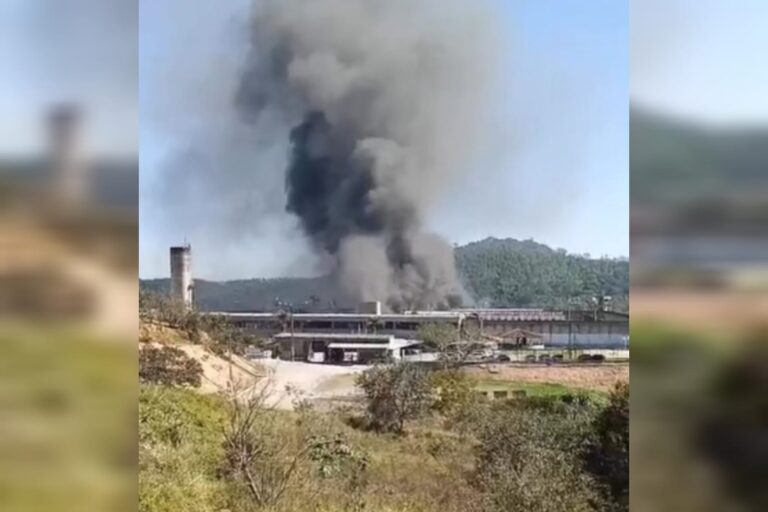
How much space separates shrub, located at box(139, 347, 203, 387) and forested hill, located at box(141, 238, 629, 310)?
28 cm

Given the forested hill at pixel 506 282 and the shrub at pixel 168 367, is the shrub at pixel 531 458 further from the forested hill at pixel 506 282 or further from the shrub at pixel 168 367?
the shrub at pixel 168 367

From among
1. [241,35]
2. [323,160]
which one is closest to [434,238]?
[323,160]

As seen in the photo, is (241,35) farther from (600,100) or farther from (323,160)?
(600,100)

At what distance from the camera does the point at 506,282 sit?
257 cm

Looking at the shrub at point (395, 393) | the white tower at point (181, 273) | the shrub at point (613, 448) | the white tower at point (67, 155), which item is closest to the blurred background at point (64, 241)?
the white tower at point (67, 155)

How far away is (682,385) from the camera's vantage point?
1.90 metres

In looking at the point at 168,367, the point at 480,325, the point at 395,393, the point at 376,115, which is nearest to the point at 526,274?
the point at 480,325

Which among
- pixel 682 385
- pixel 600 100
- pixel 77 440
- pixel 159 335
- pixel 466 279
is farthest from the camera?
pixel 159 335

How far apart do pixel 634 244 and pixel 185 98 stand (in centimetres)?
160

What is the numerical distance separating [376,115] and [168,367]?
1.21 metres

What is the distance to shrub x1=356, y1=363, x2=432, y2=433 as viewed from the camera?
2723mm

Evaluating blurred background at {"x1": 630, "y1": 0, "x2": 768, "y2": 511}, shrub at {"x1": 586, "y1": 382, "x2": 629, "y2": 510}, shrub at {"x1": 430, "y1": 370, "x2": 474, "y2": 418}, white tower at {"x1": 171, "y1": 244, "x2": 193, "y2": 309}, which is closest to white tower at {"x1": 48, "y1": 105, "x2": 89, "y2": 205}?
white tower at {"x1": 171, "y1": 244, "x2": 193, "y2": 309}

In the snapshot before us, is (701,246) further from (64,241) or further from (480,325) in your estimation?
(64,241)

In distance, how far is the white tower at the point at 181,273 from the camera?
268 cm
